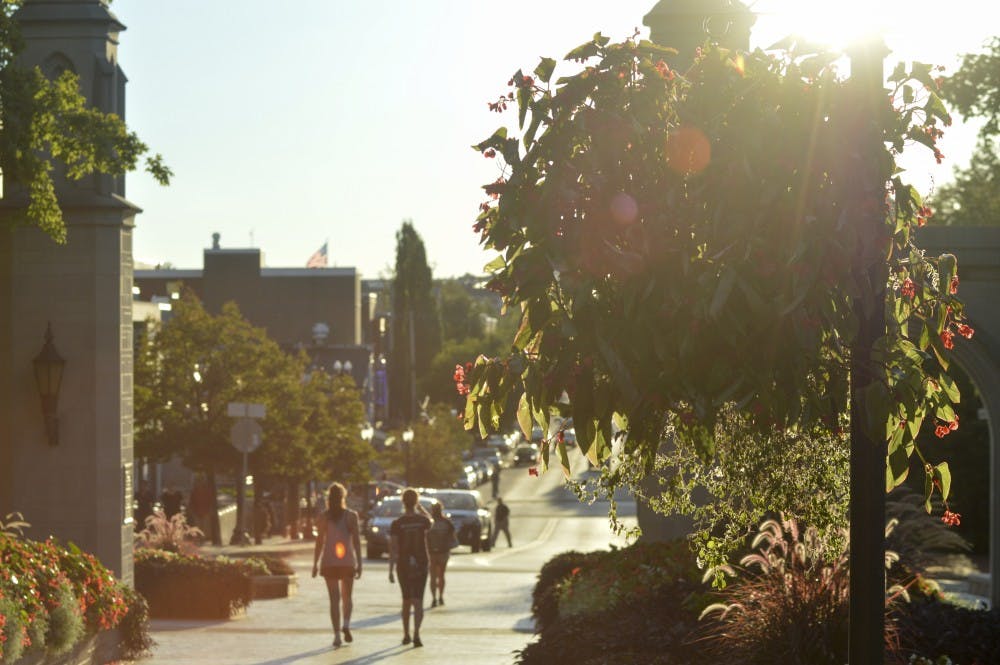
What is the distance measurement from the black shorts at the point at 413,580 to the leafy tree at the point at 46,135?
192 inches

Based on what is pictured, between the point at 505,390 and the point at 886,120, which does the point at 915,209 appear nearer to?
the point at 886,120

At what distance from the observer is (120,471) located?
18.1 meters

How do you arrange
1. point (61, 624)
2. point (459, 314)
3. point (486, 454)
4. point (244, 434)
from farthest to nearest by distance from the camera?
point (459, 314) < point (486, 454) < point (244, 434) < point (61, 624)

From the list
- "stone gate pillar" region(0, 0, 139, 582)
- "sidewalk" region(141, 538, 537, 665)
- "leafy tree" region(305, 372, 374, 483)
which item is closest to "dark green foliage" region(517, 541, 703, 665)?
"sidewalk" region(141, 538, 537, 665)

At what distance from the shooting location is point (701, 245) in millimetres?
6930

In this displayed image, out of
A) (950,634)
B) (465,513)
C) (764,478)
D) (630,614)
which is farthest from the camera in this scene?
(465,513)

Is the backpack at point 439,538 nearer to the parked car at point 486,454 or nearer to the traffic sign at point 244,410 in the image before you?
the traffic sign at point 244,410

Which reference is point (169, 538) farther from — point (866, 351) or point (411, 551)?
point (866, 351)

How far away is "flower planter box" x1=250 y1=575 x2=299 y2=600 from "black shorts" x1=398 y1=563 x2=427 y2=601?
6006 millimetres

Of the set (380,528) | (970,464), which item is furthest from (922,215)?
(970,464)

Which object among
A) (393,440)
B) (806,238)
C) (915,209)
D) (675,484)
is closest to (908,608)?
(675,484)

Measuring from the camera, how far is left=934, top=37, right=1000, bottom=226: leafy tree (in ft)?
140

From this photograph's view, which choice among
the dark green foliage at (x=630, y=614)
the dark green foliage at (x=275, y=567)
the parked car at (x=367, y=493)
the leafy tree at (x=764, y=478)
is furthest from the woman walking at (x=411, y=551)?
the parked car at (x=367, y=493)

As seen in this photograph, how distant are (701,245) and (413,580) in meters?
11.6
